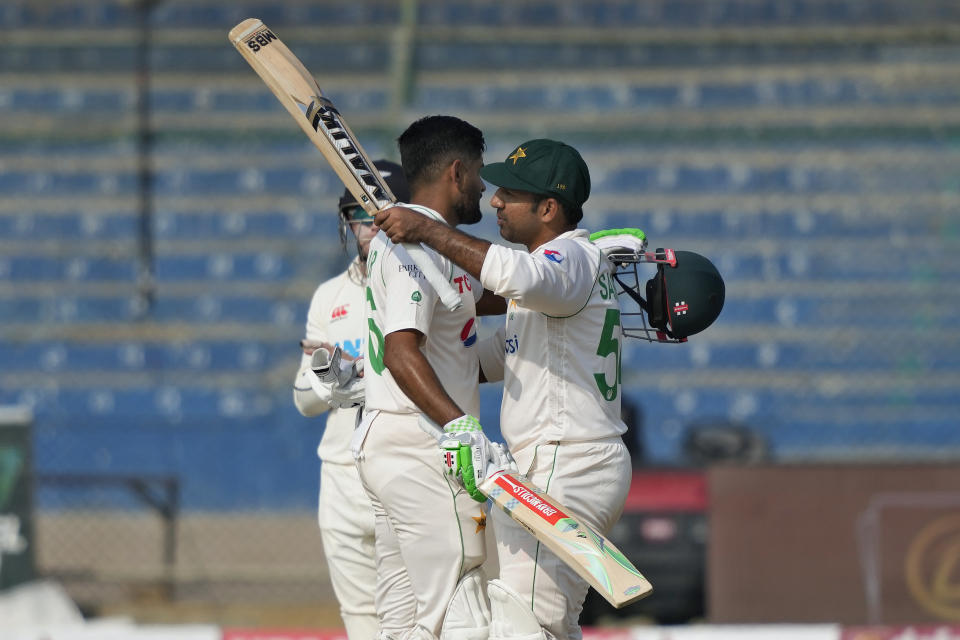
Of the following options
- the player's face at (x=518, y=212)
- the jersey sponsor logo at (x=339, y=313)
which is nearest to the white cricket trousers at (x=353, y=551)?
the jersey sponsor logo at (x=339, y=313)

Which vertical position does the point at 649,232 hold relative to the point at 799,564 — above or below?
above

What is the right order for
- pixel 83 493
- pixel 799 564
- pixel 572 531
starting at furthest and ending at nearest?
pixel 83 493, pixel 799 564, pixel 572 531

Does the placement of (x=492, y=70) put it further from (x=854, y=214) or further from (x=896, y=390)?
(x=896, y=390)

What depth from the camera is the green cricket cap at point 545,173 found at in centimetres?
349

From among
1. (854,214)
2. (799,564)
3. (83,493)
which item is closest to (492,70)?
(854,214)

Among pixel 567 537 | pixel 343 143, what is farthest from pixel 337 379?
pixel 567 537

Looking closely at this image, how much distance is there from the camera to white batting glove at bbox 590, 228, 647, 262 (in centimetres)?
362

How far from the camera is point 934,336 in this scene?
9.97 m

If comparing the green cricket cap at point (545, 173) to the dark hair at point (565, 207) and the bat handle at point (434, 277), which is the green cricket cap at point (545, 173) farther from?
the bat handle at point (434, 277)

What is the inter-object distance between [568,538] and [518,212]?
0.94 meters

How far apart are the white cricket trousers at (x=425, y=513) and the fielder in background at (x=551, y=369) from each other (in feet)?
0.34

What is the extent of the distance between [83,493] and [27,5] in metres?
5.55

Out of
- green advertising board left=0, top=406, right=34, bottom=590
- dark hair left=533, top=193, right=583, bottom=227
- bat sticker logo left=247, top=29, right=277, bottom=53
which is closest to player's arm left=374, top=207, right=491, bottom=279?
dark hair left=533, top=193, right=583, bottom=227

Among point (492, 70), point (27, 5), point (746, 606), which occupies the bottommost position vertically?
point (746, 606)
